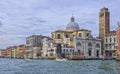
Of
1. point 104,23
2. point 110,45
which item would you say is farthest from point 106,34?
point 110,45

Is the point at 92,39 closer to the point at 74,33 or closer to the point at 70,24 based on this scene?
the point at 74,33

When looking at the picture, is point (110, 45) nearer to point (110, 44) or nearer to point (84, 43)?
point (110, 44)

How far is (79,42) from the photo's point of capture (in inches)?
4606

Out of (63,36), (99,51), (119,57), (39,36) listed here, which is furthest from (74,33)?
(119,57)

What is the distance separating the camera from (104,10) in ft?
402

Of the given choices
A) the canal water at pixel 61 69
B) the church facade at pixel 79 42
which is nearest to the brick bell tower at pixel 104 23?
the church facade at pixel 79 42

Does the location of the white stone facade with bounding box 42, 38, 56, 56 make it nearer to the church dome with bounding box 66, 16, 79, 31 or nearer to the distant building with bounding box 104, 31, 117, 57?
the church dome with bounding box 66, 16, 79, 31

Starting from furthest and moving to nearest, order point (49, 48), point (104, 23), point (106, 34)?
point (104, 23), point (49, 48), point (106, 34)

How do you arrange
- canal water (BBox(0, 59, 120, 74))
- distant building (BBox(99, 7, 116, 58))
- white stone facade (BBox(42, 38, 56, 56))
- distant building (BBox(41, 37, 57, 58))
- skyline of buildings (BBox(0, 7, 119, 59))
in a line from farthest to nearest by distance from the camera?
1. white stone facade (BBox(42, 38, 56, 56))
2. distant building (BBox(41, 37, 57, 58))
3. distant building (BBox(99, 7, 116, 58))
4. skyline of buildings (BBox(0, 7, 119, 59))
5. canal water (BBox(0, 59, 120, 74))

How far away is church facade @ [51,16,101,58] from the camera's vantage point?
114688mm

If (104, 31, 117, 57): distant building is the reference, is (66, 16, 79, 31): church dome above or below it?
above

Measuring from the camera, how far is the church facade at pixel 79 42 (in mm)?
114688

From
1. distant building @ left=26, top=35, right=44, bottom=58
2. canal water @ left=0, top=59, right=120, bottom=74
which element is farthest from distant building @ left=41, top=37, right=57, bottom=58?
canal water @ left=0, top=59, right=120, bottom=74

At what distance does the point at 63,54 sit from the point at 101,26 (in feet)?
74.3
